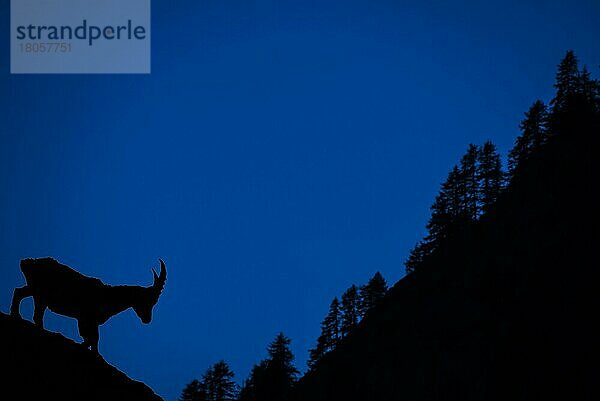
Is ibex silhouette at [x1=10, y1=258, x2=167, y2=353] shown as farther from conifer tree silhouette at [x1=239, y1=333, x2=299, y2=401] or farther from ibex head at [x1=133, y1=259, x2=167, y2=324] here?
conifer tree silhouette at [x1=239, y1=333, x2=299, y2=401]

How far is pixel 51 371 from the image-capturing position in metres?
10.4

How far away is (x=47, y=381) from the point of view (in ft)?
33.1

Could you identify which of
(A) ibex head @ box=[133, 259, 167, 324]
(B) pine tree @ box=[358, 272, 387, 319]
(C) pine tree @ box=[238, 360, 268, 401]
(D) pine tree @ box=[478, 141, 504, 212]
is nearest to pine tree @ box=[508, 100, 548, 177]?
(D) pine tree @ box=[478, 141, 504, 212]

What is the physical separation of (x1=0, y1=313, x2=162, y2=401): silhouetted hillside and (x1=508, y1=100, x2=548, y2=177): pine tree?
Answer: 240ft

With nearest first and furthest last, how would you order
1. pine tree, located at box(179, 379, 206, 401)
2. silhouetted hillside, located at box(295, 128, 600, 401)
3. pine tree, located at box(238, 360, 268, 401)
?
1. silhouetted hillside, located at box(295, 128, 600, 401)
2. pine tree, located at box(179, 379, 206, 401)
3. pine tree, located at box(238, 360, 268, 401)

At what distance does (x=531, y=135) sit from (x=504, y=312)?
1575 inches

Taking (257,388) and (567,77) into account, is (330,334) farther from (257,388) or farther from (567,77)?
(567,77)

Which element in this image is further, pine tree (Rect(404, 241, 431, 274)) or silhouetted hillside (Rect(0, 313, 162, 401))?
pine tree (Rect(404, 241, 431, 274))

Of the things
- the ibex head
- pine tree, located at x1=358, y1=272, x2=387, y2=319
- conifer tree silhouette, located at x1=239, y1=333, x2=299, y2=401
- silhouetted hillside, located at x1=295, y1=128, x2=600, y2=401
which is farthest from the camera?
pine tree, located at x1=358, y1=272, x2=387, y2=319

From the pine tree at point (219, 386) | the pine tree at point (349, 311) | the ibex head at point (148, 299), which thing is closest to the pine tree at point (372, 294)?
the pine tree at point (349, 311)

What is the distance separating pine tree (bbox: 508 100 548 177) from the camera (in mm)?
76375

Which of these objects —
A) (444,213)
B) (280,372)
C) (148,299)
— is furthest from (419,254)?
(148,299)

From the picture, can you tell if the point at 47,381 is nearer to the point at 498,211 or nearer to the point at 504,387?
the point at 504,387

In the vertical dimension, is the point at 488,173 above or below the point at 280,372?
above
